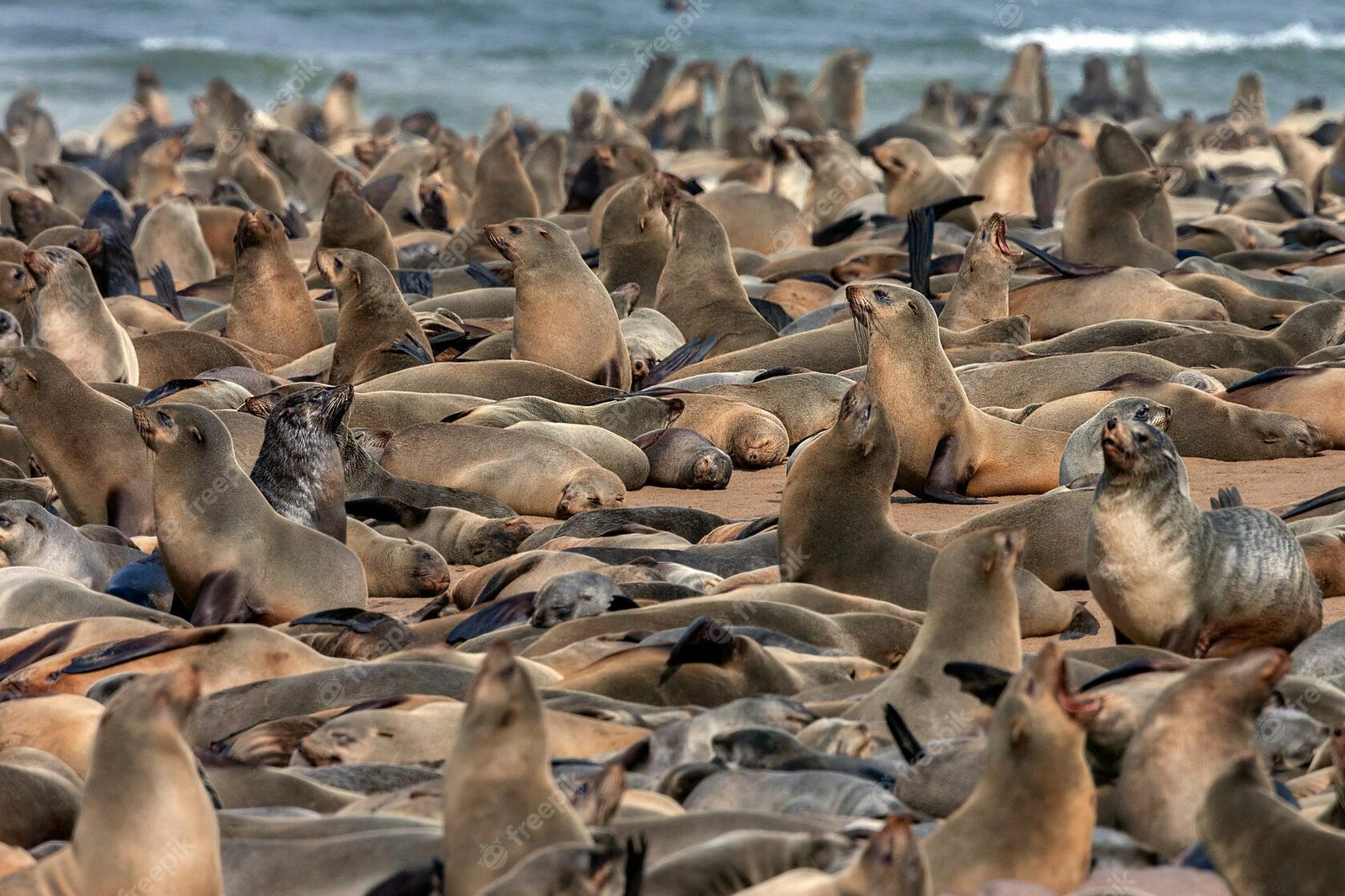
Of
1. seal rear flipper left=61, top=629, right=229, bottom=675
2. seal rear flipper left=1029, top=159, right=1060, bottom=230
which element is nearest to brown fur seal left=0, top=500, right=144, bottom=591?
seal rear flipper left=61, top=629, right=229, bottom=675

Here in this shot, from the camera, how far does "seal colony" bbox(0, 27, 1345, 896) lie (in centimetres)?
274

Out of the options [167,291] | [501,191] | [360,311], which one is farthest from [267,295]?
[501,191]

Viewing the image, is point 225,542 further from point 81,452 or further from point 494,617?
point 81,452

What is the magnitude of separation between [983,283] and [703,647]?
513 cm

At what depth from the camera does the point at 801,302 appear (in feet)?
33.7

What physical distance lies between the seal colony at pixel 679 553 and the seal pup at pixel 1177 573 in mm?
12

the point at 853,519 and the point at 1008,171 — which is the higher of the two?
the point at 853,519

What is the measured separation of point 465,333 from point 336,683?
205 inches

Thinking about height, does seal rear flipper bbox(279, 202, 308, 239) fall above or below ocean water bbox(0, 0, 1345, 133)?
above

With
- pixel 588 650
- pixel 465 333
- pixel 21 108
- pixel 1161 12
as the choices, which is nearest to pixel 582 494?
pixel 588 650

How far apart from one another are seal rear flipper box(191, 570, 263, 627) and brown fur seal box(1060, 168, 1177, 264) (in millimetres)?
6141

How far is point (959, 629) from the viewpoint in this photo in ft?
12.1

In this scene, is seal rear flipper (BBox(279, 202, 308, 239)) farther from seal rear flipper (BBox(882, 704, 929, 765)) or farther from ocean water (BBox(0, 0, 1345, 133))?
ocean water (BBox(0, 0, 1345, 133))

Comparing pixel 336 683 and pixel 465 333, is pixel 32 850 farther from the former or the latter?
pixel 465 333
